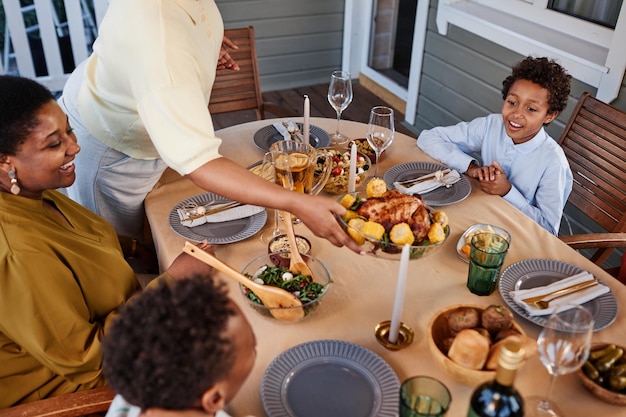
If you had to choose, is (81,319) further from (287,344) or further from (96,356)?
(287,344)

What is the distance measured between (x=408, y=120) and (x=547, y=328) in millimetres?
3249

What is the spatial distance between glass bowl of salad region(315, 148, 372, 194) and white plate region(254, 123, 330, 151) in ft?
0.76

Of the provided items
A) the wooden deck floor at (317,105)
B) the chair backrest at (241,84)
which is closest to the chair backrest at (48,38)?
the wooden deck floor at (317,105)

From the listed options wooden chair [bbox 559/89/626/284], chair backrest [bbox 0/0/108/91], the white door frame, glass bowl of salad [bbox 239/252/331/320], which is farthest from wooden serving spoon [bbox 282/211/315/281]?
chair backrest [bbox 0/0/108/91]

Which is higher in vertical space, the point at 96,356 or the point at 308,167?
the point at 308,167

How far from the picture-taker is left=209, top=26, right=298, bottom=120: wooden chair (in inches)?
110

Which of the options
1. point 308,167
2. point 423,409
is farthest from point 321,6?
point 423,409

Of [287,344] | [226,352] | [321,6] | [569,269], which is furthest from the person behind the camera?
[321,6]

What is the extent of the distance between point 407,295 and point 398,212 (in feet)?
0.68

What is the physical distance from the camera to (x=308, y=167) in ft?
4.96

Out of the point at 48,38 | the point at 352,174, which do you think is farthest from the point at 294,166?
the point at 48,38

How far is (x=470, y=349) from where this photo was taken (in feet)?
3.48

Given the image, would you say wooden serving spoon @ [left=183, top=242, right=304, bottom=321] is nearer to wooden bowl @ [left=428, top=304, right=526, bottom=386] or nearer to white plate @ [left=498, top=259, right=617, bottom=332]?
wooden bowl @ [left=428, top=304, right=526, bottom=386]

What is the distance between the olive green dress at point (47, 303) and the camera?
119cm
